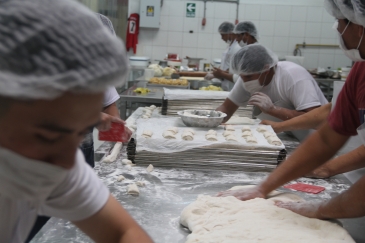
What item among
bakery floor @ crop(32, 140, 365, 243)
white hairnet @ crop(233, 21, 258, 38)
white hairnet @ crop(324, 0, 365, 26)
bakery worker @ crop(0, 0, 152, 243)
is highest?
white hairnet @ crop(233, 21, 258, 38)

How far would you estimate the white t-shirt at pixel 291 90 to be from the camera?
2.53 metres

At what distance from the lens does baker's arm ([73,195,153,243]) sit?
835mm

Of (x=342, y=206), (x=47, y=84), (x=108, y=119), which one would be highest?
(x=47, y=84)

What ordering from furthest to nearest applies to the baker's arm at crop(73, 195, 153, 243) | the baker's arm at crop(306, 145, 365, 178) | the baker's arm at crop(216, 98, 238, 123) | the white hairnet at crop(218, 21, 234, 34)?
the white hairnet at crop(218, 21, 234, 34), the baker's arm at crop(216, 98, 238, 123), the baker's arm at crop(306, 145, 365, 178), the baker's arm at crop(73, 195, 153, 243)

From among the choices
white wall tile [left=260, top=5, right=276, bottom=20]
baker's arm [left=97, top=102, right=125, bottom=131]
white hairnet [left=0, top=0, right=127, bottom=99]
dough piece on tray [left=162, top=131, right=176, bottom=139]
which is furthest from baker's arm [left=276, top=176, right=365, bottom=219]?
white wall tile [left=260, top=5, right=276, bottom=20]

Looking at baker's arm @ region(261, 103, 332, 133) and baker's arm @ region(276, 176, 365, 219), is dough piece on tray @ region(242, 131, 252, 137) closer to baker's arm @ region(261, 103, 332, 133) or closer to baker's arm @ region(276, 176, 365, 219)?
baker's arm @ region(261, 103, 332, 133)

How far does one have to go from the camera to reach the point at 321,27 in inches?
265

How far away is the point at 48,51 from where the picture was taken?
0.52 metres

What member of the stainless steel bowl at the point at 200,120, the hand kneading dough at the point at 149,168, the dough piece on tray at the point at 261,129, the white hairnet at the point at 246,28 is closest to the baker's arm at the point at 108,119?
the hand kneading dough at the point at 149,168

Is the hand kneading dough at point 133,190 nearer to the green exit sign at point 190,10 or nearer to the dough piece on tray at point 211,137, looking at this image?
the dough piece on tray at point 211,137

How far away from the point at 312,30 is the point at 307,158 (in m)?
5.90

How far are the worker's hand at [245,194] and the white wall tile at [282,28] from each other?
5.84m

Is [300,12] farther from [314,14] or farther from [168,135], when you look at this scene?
[168,135]

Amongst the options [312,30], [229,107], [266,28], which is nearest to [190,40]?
[266,28]
